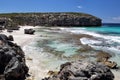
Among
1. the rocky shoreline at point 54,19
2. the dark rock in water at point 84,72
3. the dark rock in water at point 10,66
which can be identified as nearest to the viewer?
the dark rock in water at point 84,72

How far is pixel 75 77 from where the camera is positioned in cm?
1062

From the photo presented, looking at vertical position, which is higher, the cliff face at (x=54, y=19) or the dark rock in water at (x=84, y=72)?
the dark rock in water at (x=84, y=72)

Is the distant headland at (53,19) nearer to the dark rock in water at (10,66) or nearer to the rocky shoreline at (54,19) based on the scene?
the rocky shoreline at (54,19)

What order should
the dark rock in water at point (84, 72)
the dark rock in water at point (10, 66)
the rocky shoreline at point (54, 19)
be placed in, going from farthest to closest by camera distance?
the rocky shoreline at point (54, 19), the dark rock in water at point (10, 66), the dark rock in water at point (84, 72)

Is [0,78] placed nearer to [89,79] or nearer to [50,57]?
[89,79]

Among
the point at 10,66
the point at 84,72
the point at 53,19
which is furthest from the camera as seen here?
the point at 53,19

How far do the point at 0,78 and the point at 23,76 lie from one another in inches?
54.9

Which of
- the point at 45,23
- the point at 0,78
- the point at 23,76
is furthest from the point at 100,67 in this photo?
the point at 45,23

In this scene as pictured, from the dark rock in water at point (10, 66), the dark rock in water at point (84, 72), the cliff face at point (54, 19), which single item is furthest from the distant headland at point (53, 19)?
the dark rock in water at point (84, 72)

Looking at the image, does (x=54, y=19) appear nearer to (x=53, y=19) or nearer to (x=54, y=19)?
(x=54, y=19)

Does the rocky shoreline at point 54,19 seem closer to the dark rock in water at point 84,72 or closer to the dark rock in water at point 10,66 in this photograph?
the dark rock in water at point 10,66

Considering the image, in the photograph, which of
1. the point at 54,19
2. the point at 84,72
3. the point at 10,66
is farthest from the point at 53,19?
the point at 84,72

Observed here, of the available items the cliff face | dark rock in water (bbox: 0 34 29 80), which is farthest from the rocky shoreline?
dark rock in water (bbox: 0 34 29 80)

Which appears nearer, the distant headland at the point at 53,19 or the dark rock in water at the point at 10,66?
the dark rock in water at the point at 10,66
